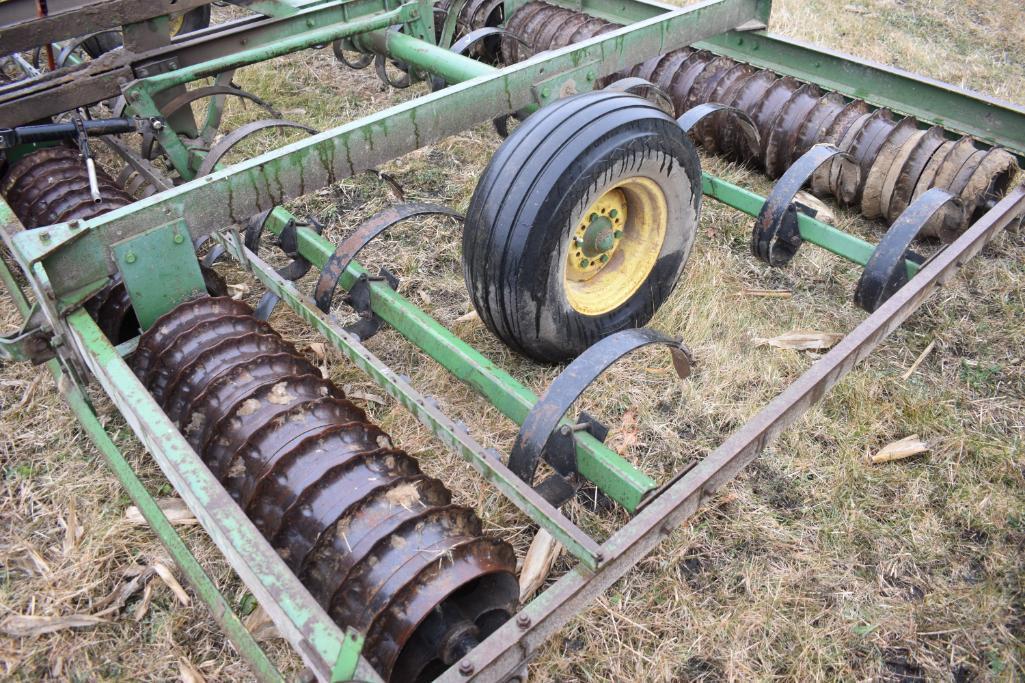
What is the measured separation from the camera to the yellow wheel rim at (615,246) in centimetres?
307

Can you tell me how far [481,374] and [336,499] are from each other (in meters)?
0.77

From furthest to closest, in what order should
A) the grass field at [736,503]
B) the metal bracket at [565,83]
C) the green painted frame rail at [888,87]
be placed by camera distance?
the green painted frame rail at [888,87] < the metal bracket at [565,83] < the grass field at [736,503]

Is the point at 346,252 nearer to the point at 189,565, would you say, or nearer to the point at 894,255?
the point at 189,565

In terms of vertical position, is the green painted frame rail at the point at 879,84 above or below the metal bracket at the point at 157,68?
below

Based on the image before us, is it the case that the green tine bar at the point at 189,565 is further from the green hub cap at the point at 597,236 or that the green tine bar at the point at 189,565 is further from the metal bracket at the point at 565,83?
the metal bracket at the point at 565,83

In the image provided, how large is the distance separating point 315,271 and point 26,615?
2.11m

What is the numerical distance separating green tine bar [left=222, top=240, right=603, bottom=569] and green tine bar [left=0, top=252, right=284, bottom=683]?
720mm

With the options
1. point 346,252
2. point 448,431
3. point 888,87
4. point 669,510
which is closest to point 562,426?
point 448,431

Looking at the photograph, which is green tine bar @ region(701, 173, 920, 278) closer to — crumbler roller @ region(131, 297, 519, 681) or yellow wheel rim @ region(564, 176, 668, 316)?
yellow wheel rim @ region(564, 176, 668, 316)

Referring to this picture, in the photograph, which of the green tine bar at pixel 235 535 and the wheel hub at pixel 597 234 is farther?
the wheel hub at pixel 597 234

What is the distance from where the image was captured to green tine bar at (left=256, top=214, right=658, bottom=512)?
7.45ft

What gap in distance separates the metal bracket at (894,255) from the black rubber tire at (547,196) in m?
0.94

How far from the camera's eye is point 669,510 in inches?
79.0

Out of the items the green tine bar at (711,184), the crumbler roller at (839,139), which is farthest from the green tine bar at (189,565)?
the crumbler roller at (839,139)
